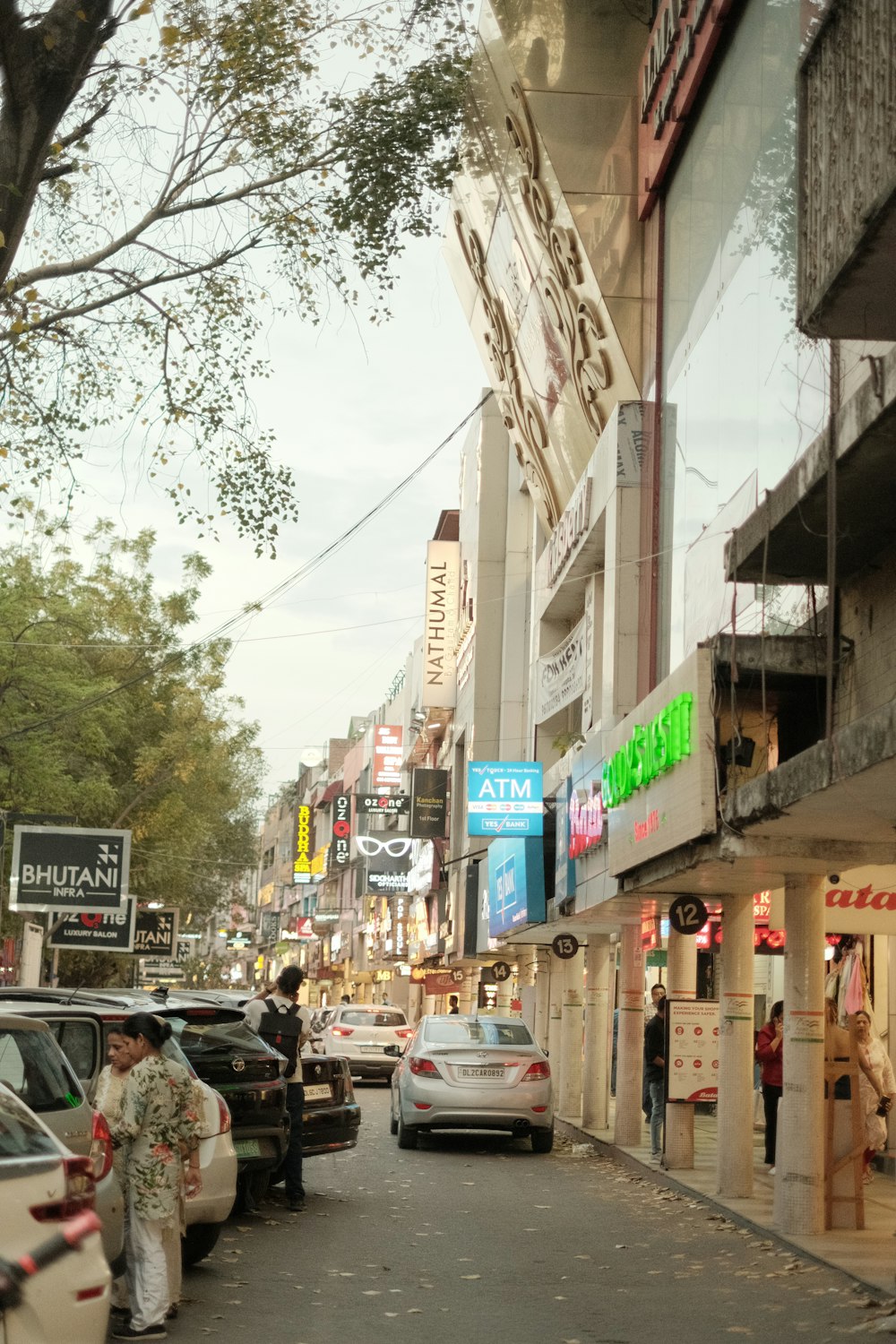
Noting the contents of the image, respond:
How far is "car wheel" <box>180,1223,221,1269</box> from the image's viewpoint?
1062 centimetres

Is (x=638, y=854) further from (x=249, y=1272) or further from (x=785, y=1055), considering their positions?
(x=249, y=1272)

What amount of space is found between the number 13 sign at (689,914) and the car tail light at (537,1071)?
4342 millimetres

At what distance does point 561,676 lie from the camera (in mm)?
27609

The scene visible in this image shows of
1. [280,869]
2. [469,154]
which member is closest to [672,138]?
[469,154]

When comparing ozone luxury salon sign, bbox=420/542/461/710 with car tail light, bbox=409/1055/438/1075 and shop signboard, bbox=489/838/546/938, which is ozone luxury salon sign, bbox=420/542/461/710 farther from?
car tail light, bbox=409/1055/438/1075

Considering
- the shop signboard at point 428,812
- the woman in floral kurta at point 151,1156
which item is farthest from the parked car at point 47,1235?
the shop signboard at point 428,812

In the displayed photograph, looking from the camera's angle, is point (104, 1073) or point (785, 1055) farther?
point (785, 1055)

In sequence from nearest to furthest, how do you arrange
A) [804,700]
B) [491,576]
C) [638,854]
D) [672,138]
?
[804,700], [638,854], [672,138], [491,576]

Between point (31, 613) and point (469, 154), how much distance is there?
13.9 metres

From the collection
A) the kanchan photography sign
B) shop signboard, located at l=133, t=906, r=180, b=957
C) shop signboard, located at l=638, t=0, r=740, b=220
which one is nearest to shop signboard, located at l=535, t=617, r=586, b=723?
shop signboard, located at l=638, t=0, r=740, b=220

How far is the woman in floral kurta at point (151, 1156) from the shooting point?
27.9ft

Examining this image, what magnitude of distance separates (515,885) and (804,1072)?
14.8 metres

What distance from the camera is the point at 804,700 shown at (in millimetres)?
13844

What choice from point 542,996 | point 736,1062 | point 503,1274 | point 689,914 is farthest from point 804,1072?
point 542,996
